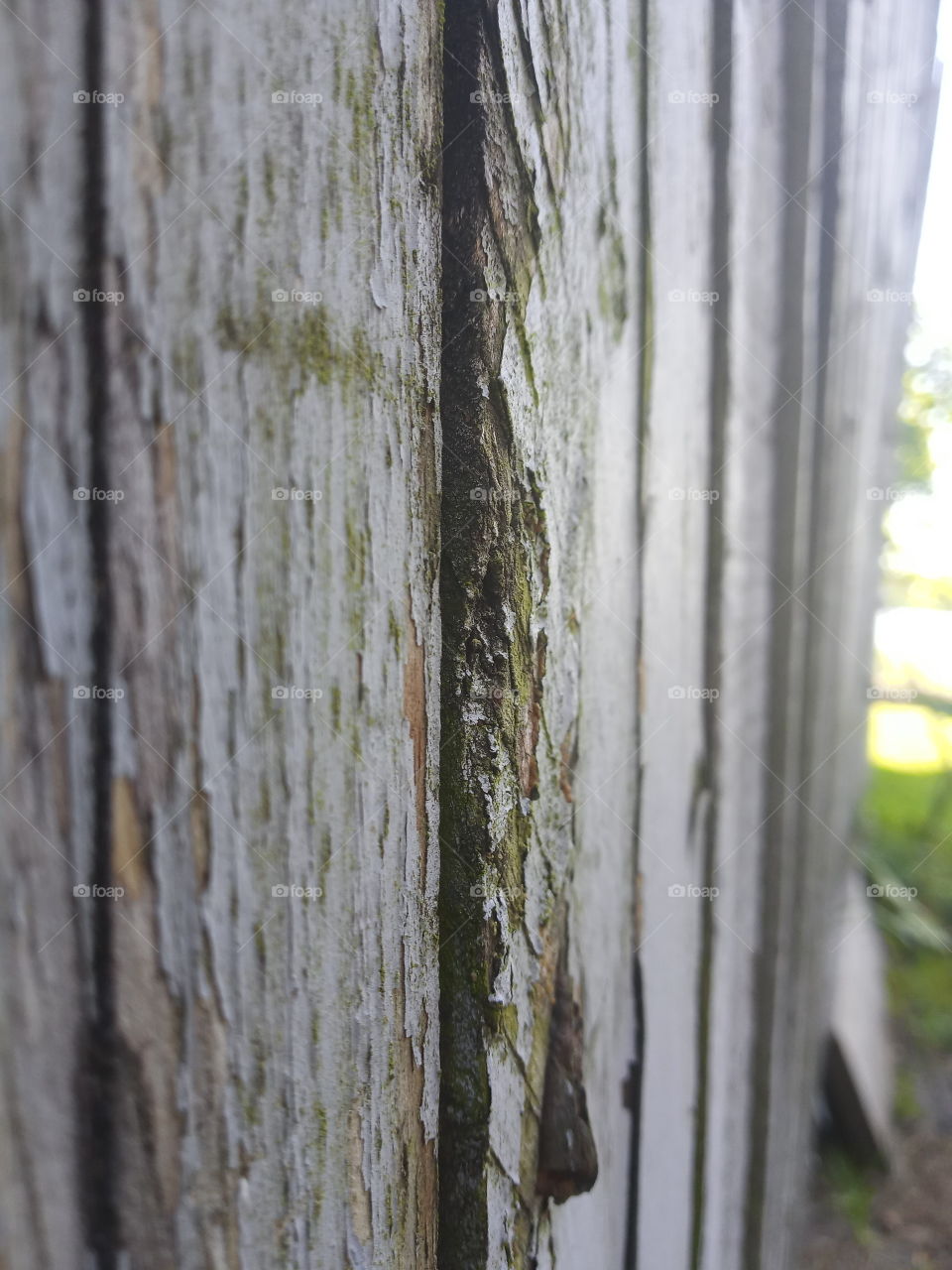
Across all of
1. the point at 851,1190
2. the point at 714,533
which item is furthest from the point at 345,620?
the point at 851,1190

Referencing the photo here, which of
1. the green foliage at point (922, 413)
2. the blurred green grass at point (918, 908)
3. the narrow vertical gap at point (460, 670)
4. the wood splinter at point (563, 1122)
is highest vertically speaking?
the green foliage at point (922, 413)

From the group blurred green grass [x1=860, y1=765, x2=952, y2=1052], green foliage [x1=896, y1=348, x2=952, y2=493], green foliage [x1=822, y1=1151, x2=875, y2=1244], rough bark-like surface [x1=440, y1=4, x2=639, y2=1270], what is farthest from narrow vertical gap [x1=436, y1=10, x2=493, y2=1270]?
green foliage [x1=896, y1=348, x2=952, y2=493]

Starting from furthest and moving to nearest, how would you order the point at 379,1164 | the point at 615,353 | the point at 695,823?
the point at 695,823 < the point at 615,353 < the point at 379,1164

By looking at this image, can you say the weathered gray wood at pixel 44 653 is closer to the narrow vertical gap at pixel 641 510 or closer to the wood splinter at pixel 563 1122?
the wood splinter at pixel 563 1122

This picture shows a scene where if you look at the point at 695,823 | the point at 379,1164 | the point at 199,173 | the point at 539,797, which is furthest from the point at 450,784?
the point at 695,823

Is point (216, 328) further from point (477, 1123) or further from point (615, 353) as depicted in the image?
point (477, 1123)

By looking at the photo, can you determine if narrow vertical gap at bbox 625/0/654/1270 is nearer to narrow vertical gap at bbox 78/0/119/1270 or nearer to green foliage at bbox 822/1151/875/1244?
narrow vertical gap at bbox 78/0/119/1270

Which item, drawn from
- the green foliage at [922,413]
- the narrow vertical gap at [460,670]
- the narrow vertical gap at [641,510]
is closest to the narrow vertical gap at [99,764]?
the narrow vertical gap at [460,670]
